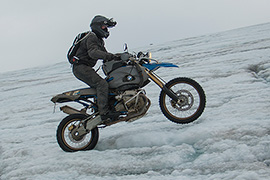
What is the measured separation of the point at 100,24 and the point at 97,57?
1.84ft

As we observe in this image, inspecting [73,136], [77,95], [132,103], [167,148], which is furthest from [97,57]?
[167,148]

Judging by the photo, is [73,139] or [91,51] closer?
[91,51]

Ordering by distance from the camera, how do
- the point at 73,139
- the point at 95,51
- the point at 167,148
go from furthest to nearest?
the point at 73,139, the point at 95,51, the point at 167,148

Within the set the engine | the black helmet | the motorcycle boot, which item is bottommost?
the motorcycle boot

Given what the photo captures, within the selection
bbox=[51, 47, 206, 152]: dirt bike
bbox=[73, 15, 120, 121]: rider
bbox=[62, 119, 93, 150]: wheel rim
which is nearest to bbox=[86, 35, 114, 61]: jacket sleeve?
bbox=[73, 15, 120, 121]: rider

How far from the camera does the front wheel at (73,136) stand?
449 cm

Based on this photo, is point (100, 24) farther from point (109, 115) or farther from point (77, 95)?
point (109, 115)

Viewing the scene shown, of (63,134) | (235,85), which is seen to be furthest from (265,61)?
(63,134)

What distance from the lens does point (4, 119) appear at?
7641mm

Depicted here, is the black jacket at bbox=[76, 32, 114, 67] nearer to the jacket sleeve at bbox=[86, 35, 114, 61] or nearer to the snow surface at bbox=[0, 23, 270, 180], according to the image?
the jacket sleeve at bbox=[86, 35, 114, 61]

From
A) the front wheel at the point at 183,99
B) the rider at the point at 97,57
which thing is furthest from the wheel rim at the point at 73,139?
the front wheel at the point at 183,99

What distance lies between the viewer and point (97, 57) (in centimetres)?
433

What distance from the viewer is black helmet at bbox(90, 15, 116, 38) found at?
445cm

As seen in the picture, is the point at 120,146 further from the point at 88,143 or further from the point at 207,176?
the point at 207,176
